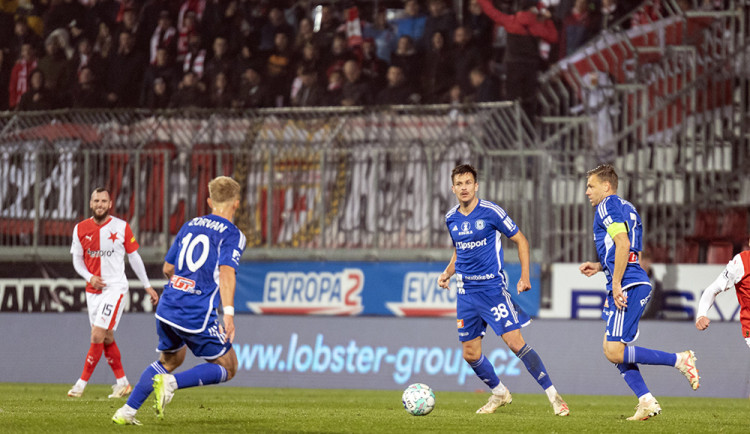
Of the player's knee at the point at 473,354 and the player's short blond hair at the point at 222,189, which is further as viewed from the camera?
the player's knee at the point at 473,354

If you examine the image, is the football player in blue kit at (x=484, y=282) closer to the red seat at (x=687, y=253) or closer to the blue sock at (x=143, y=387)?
the blue sock at (x=143, y=387)

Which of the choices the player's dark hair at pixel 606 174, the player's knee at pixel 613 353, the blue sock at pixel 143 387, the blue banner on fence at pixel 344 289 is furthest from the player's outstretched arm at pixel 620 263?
the blue banner on fence at pixel 344 289

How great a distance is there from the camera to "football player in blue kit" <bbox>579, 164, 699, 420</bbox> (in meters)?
8.55

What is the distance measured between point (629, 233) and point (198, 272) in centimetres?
329

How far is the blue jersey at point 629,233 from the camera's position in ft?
28.4

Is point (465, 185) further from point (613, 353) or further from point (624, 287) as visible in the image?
point (613, 353)

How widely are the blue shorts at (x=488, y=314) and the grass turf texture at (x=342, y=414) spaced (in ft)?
2.26

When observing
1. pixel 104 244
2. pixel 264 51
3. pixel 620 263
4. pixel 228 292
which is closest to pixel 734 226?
pixel 620 263

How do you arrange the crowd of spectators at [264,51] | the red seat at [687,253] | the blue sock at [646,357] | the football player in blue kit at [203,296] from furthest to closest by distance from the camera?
the crowd of spectators at [264,51]
the red seat at [687,253]
the blue sock at [646,357]
the football player in blue kit at [203,296]

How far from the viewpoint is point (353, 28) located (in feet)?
63.0

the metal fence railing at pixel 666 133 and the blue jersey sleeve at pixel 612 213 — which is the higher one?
the metal fence railing at pixel 666 133

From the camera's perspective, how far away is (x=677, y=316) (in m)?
13.8

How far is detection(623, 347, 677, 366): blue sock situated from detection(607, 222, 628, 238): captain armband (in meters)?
0.89

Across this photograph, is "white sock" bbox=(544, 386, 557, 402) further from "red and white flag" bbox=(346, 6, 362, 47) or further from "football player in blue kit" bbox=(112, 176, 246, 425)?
"red and white flag" bbox=(346, 6, 362, 47)
